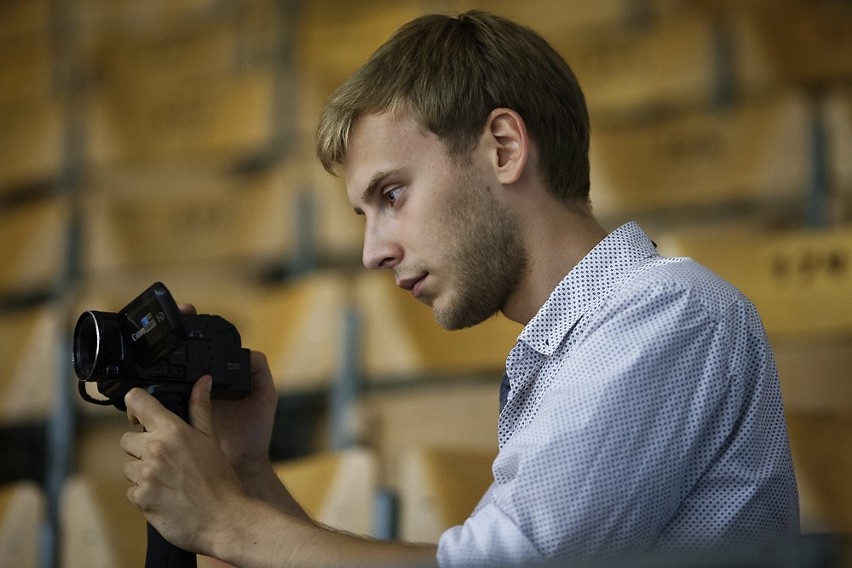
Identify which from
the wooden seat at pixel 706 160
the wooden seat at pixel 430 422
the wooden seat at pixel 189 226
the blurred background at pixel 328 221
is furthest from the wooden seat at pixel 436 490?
the wooden seat at pixel 189 226

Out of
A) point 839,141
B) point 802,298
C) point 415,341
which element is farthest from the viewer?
point 839,141

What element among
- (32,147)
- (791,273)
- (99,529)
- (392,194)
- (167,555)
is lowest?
(99,529)

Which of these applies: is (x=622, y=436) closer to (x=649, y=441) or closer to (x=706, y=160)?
(x=649, y=441)

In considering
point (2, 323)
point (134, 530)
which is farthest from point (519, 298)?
point (2, 323)

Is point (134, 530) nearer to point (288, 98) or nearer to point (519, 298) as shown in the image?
point (519, 298)

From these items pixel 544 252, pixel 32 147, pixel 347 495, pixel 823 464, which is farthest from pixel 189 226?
pixel 544 252

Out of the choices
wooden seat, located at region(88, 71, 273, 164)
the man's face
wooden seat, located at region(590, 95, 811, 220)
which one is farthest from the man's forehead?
wooden seat, located at region(88, 71, 273, 164)

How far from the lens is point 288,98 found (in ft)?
6.35

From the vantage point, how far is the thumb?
723mm

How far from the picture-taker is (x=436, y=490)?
3.64 feet

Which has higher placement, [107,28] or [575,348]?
[107,28]

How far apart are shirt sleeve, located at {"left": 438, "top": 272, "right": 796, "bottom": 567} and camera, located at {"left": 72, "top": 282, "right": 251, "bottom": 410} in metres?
0.21

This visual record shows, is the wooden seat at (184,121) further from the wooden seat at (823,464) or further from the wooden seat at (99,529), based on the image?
the wooden seat at (823,464)

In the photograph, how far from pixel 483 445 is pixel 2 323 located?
76 centimetres
